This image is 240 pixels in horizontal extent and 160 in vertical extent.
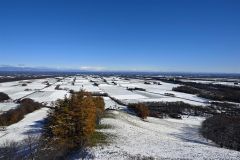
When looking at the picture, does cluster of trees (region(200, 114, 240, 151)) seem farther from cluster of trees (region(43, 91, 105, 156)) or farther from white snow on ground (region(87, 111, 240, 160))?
cluster of trees (region(43, 91, 105, 156))

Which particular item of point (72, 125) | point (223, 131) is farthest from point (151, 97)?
point (72, 125)

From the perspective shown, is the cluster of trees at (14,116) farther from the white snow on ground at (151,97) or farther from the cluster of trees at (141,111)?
the white snow on ground at (151,97)

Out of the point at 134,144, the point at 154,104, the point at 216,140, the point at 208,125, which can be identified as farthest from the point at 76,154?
the point at 154,104

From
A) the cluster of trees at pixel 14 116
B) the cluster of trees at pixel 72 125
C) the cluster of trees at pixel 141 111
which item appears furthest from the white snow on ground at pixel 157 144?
the cluster of trees at pixel 14 116

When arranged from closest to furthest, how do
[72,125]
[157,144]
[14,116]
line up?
[72,125] → [157,144] → [14,116]

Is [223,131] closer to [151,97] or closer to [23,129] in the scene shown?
[23,129]

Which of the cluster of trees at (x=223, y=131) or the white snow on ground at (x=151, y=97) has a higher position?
the cluster of trees at (x=223, y=131)
